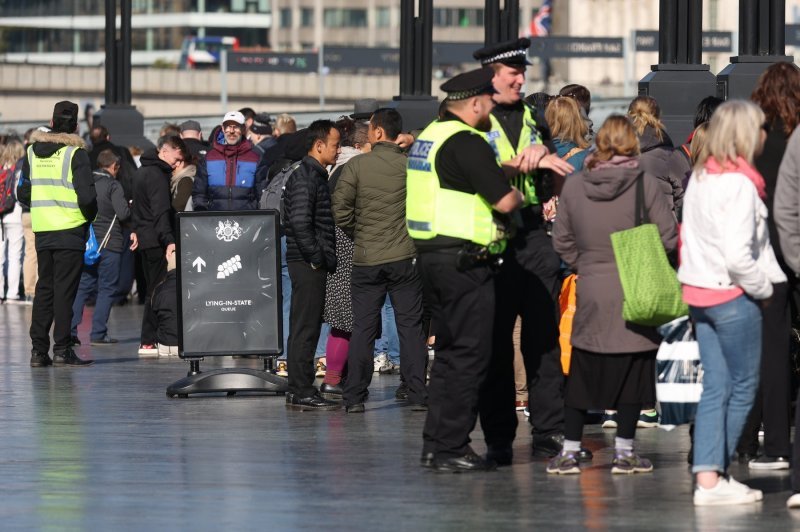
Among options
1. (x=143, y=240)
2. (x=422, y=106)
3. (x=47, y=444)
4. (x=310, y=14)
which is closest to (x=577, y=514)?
(x=47, y=444)

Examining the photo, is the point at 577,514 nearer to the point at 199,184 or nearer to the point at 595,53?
the point at 199,184

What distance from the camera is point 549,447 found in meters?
9.88

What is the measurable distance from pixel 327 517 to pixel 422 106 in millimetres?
12372

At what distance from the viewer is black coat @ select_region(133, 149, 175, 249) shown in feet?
51.6

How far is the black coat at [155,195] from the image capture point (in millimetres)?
15719

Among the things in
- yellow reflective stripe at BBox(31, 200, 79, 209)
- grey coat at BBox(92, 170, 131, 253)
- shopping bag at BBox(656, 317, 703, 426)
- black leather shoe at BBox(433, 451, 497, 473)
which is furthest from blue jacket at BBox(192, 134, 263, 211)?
shopping bag at BBox(656, 317, 703, 426)

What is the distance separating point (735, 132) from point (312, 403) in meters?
4.44

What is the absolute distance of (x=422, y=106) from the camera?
2028 centimetres

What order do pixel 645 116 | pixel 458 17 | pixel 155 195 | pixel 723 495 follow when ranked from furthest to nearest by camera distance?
pixel 458 17
pixel 155 195
pixel 645 116
pixel 723 495

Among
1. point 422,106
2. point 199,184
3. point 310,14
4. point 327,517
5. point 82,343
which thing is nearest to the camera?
point 327,517

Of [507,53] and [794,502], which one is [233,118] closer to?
[507,53]

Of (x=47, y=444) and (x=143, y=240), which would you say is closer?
(x=47, y=444)

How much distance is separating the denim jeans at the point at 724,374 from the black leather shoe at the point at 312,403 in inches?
153

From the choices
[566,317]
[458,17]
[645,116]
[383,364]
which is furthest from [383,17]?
[566,317]
